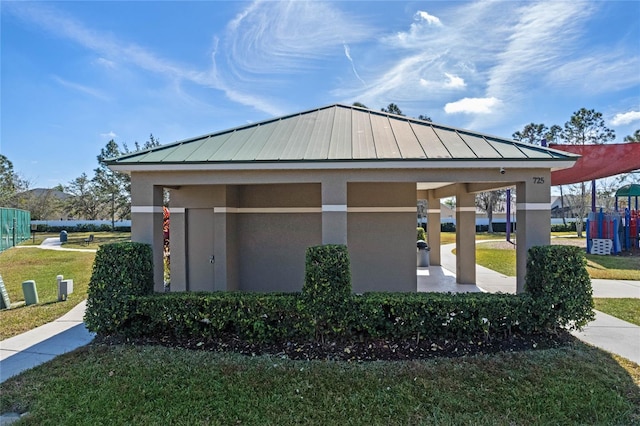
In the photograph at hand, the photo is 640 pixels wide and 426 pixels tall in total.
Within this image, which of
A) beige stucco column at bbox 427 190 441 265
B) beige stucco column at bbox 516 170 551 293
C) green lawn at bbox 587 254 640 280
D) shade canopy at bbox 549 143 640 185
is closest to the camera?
beige stucco column at bbox 516 170 551 293

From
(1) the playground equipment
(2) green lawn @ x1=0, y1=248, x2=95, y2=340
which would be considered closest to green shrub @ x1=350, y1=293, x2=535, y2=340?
(2) green lawn @ x1=0, y1=248, x2=95, y2=340

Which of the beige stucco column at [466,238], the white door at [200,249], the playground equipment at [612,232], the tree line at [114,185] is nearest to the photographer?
the white door at [200,249]

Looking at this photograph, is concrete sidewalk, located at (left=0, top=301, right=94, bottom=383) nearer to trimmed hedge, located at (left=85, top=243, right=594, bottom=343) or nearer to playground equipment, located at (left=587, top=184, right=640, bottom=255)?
trimmed hedge, located at (left=85, top=243, right=594, bottom=343)

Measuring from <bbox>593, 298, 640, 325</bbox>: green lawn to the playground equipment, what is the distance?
12.2 metres

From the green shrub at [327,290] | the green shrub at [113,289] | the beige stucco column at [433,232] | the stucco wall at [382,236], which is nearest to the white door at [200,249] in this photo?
the green shrub at [113,289]

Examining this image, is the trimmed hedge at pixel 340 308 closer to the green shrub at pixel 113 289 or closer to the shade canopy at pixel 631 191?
the green shrub at pixel 113 289

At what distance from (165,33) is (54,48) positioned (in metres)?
3.10

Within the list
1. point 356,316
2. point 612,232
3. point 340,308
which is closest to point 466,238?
point 356,316

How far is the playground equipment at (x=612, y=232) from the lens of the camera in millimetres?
18578

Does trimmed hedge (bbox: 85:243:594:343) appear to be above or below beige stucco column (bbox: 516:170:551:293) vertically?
below

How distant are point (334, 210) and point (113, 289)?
4.10 m

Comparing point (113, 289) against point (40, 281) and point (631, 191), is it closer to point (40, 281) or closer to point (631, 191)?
point (40, 281)

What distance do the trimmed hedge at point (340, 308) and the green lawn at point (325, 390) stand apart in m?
0.55

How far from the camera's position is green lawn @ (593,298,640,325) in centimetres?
745
